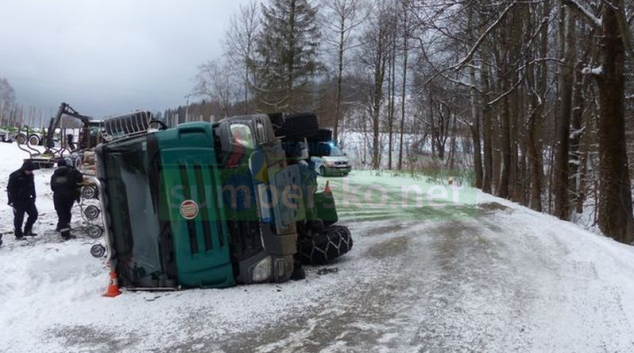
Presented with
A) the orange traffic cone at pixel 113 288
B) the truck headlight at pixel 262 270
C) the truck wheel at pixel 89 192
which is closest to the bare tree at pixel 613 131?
the truck headlight at pixel 262 270

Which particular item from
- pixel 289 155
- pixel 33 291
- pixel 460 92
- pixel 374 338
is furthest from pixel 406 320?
pixel 460 92

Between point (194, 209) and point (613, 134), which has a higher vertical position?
point (613, 134)

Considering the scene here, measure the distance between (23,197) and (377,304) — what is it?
8.26m

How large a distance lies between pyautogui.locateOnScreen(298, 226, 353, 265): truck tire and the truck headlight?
35.1 inches

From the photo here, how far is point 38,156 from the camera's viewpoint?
72.6 feet

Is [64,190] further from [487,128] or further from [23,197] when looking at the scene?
[487,128]

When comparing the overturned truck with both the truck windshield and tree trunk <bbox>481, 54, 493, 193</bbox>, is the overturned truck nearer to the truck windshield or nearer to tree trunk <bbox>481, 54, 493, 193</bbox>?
the truck windshield

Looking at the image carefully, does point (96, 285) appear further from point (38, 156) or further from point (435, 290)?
point (38, 156)

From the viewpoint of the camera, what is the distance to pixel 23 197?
31.8 feet

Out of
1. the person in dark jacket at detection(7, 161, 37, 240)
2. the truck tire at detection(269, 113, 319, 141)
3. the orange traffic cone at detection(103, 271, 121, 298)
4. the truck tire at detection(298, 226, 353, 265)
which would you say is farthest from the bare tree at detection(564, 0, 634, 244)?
the person in dark jacket at detection(7, 161, 37, 240)

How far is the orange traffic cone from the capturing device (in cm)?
540

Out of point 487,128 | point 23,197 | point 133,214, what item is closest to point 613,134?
point 133,214

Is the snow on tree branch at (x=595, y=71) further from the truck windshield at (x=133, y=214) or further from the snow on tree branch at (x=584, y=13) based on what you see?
the truck windshield at (x=133, y=214)

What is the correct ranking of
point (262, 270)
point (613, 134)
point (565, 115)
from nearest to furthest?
point (262, 270) < point (613, 134) < point (565, 115)
